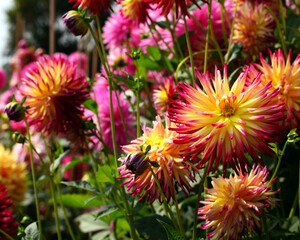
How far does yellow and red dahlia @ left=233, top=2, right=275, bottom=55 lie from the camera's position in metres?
0.86

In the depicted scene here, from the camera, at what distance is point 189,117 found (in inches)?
18.7

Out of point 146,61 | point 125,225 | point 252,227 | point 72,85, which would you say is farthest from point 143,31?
point 252,227

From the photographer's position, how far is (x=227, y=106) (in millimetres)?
478

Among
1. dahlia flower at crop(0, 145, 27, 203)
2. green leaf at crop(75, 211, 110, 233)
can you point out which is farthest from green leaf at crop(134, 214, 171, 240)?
dahlia flower at crop(0, 145, 27, 203)

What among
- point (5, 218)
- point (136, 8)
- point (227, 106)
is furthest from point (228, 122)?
point (5, 218)

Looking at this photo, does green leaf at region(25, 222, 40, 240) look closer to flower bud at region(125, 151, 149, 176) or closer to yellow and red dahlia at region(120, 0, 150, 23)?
flower bud at region(125, 151, 149, 176)

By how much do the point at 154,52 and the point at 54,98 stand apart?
315mm

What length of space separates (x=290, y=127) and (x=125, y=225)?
519mm

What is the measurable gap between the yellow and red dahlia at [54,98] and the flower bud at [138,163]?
360 millimetres

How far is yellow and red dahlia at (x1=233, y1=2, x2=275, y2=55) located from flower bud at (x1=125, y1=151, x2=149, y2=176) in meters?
0.50

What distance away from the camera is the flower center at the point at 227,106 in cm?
48

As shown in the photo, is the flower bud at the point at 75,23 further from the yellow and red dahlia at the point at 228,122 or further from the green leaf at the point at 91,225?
the green leaf at the point at 91,225

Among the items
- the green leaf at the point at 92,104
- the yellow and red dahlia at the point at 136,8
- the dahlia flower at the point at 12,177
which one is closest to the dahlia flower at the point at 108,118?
the green leaf at the point at 92,104

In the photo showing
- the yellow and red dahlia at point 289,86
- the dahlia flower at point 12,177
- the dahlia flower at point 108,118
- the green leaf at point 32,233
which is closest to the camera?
the yellow and red dahlia at point 289,86
